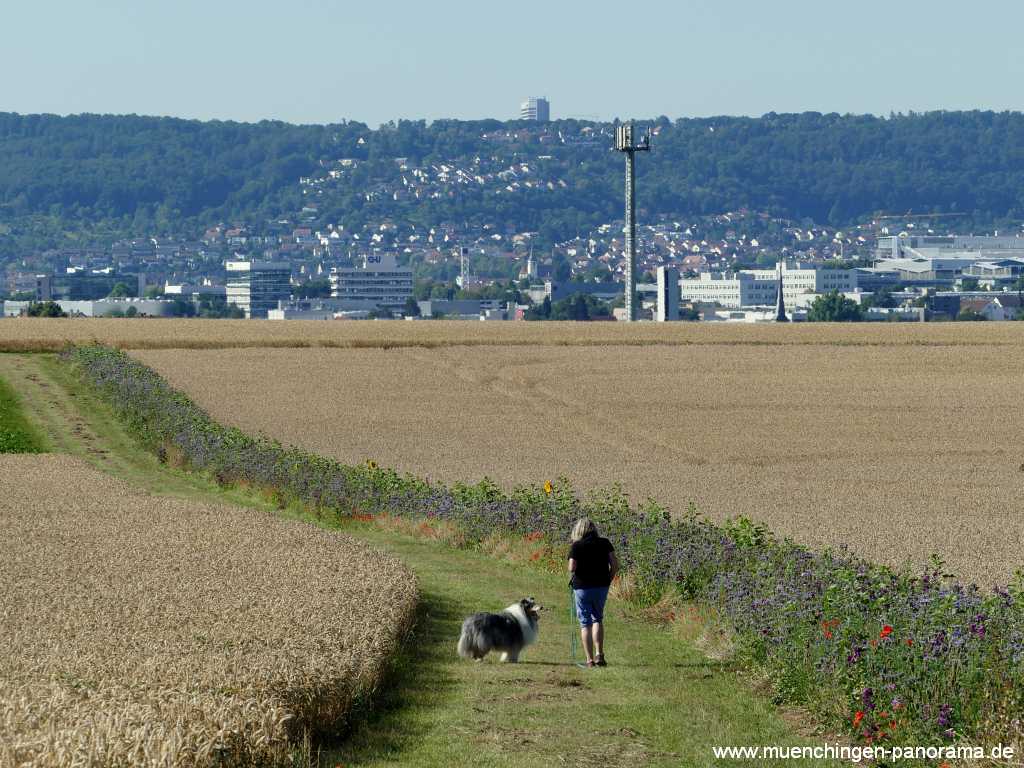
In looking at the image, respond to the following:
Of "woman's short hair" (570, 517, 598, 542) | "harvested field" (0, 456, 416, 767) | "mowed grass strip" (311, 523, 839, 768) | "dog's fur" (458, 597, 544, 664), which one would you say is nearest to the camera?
"harvested field" (0, 456, 416, 767)

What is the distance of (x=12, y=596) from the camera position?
17.9 meters

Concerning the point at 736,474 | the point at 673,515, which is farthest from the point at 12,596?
the point at 736,474

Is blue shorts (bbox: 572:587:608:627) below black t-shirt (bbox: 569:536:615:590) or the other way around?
below

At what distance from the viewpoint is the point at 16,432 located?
1791 inches

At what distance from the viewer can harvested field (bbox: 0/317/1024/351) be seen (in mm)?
81000

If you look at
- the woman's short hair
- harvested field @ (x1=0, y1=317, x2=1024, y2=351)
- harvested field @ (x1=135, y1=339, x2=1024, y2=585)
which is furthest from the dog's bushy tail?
harvested field @ (x1=0, y1=317, x2=1024, y2=351)

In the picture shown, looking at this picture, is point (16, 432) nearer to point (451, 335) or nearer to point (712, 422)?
point (712, 422)

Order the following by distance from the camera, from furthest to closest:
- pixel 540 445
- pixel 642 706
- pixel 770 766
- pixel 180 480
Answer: pixel 540 445 → pixel 180 480 → pixel 642 706 → pixel 770 766

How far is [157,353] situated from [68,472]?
39.2m

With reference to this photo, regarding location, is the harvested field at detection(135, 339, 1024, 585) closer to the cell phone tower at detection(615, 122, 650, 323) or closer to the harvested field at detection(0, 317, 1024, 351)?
the harvested field at detection(0, 317, 1024, 351)

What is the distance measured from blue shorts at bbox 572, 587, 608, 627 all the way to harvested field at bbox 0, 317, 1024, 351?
58.5 metres

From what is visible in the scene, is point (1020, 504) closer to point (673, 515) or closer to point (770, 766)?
point (673, 515)

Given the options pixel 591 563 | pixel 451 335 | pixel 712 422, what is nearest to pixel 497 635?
pixel 591 563

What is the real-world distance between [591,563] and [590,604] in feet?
1.36
